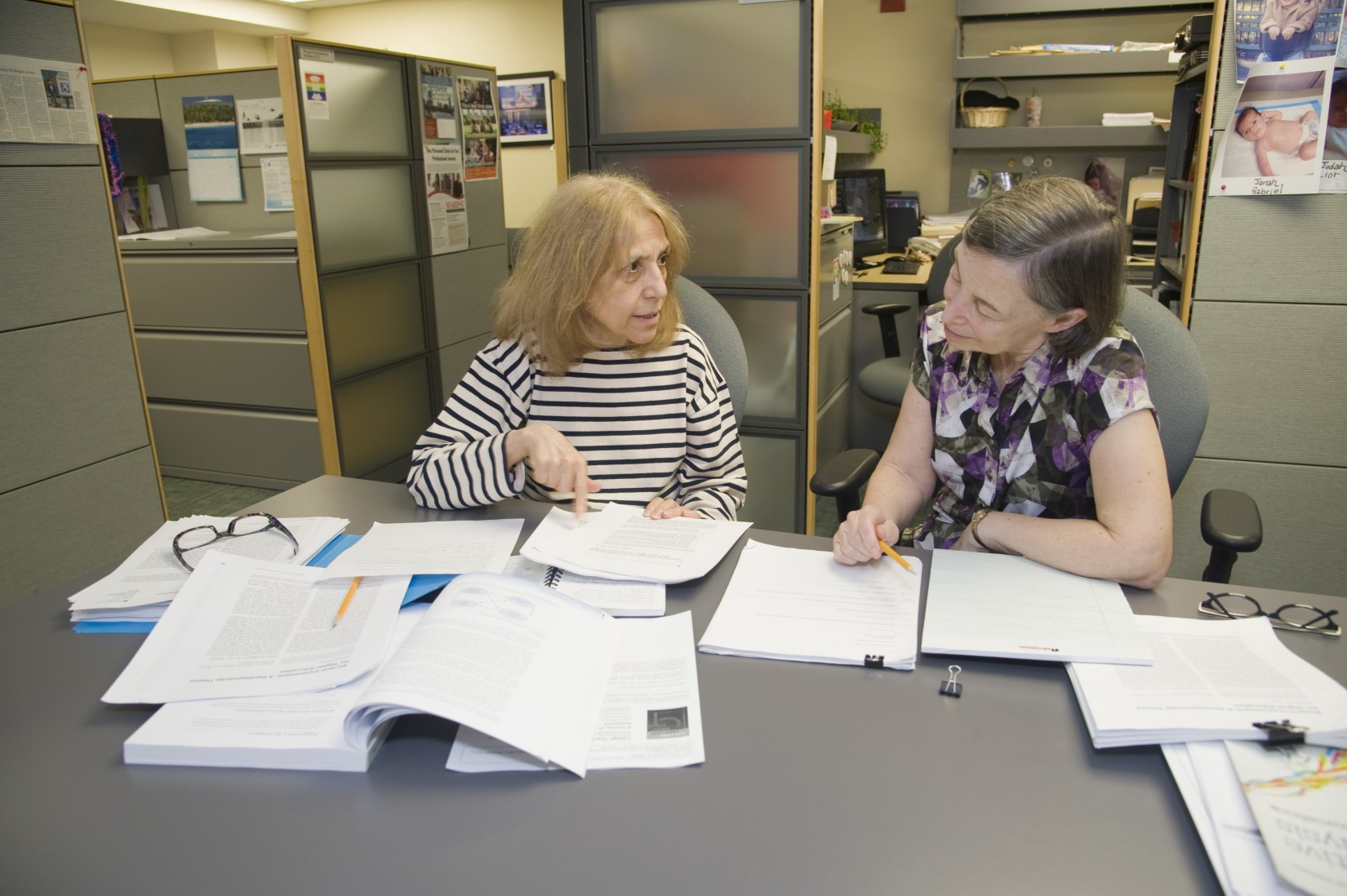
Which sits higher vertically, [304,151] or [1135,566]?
[304,151]

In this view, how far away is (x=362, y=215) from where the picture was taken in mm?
3334

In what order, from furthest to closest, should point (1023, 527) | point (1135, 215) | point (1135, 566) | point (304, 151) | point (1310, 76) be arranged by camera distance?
point (1135, 215) < point (304, 151) < point (1310, 76) < point (1023, 527) < point (1135, 566)

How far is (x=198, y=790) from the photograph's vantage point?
0.82 meters

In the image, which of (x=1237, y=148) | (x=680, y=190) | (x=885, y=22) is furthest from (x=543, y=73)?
(x=1237, y=148)

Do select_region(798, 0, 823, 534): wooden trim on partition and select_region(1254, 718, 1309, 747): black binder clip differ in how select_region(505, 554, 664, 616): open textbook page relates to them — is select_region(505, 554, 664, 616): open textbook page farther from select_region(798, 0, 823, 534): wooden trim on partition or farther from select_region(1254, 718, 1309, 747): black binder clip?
select_region(798, 0, 823, 534): wooden trim on partition

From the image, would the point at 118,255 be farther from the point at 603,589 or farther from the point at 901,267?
the point at 901,267

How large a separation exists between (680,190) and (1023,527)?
163cm

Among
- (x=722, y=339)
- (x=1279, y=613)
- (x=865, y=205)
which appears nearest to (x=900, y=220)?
(x=865, y=205)

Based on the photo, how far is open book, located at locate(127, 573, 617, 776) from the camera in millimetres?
821

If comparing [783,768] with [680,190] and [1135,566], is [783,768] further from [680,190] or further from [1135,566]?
[680,190]

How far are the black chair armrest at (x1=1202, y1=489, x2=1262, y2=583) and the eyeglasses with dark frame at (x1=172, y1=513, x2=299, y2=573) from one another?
50.5 inches

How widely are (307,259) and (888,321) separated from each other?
2106 mm

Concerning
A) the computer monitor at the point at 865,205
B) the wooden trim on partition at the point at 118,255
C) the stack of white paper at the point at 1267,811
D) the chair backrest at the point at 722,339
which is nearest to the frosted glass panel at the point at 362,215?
the wooden trim on partition at the point at 118,255

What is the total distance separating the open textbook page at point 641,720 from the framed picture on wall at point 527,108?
20.8 ft
